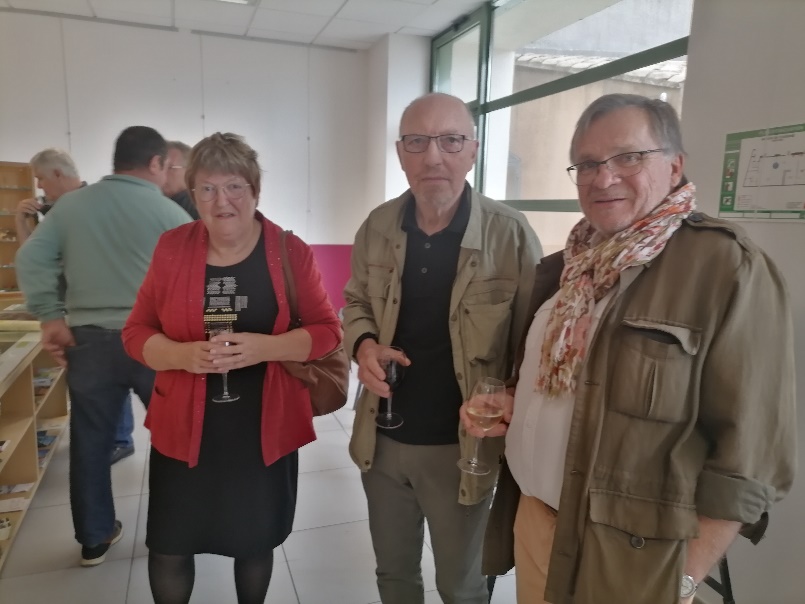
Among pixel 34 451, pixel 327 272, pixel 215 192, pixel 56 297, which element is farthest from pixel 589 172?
pixel 327 272

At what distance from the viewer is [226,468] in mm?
1670

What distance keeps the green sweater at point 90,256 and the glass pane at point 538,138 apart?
2520 mm

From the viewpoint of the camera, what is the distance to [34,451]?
2977 millimetres

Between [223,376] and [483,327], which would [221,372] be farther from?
[483,327]

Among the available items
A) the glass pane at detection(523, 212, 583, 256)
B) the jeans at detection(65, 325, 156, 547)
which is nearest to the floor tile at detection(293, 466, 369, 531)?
the jeans at detection(65, 325, 156, 547)

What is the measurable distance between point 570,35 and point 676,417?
12.7 feet

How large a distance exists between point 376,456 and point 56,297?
1624 mm

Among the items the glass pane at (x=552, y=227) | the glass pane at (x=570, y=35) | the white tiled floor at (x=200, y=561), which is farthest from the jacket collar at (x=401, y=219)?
the glass pane at (x=552, y=227)

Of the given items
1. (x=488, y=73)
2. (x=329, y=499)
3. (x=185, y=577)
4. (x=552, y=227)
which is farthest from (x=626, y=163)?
(x=488, y=73)

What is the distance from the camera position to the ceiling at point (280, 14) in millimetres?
4902

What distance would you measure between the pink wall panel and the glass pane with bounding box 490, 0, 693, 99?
2577 millimetres

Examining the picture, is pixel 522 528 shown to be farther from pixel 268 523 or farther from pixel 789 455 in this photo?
pixel 268 523

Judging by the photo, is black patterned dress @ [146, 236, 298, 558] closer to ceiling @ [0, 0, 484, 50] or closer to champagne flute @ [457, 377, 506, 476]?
champagne flute @ [457, 377, 506, 476]

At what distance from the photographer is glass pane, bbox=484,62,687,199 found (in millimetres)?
3510
